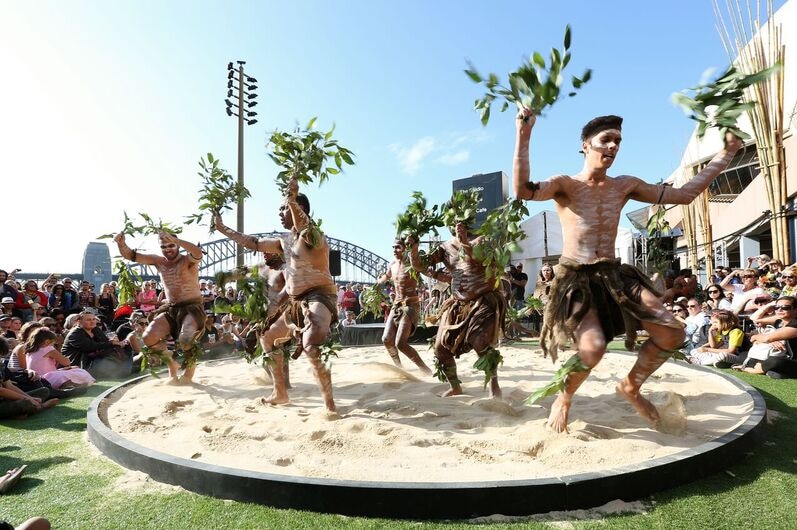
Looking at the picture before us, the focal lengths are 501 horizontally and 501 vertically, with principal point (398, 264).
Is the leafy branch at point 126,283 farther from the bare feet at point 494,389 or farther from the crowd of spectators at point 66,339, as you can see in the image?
the bare feet at point 494,389

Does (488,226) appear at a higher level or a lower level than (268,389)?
higher

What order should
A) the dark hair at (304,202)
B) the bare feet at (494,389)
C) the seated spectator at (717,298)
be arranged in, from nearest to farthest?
the dark hair at (304,202) < the bare feet at (494,389) < the seated spectator at (717,298)

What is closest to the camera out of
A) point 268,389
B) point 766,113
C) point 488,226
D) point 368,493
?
point 368,493

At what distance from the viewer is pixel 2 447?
417 cm

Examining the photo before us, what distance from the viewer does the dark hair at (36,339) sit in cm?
661

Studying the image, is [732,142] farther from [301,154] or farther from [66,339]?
[66,339]

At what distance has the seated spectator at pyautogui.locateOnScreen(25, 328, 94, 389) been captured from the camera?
21.2 feet

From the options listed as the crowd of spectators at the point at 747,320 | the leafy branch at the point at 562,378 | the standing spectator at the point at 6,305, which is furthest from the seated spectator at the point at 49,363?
the crowd of spectators at the point at 747,320

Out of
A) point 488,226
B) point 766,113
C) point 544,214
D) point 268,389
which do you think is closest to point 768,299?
point 766,113

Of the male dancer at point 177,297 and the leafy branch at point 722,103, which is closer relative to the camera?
the leafy branch at point 722,103

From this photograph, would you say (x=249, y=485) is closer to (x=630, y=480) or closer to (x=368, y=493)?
(x=368, y=493)

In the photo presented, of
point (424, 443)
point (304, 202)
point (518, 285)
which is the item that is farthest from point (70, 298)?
point (518, 285)

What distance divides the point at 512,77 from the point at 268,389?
464 centimetres

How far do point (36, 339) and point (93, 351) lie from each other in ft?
3.69
